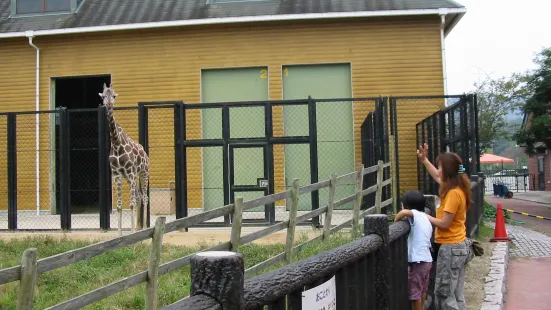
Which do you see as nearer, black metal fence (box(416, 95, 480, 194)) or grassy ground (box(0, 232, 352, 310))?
grassy ground (box(0, 232, 352, 310))

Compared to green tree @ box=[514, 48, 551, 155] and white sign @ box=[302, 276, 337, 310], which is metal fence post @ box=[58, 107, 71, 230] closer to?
white sign @ box=[302, 276, 337, 310]

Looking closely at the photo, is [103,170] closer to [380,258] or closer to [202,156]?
[202,156]

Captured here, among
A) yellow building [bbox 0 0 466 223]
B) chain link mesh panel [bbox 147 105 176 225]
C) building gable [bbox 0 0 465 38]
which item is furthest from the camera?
building gable [bbox 0 0 465 38]

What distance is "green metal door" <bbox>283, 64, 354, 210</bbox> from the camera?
14328 mm

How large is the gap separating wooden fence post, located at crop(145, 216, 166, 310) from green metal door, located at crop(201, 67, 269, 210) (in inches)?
304

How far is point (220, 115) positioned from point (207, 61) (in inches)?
73.8

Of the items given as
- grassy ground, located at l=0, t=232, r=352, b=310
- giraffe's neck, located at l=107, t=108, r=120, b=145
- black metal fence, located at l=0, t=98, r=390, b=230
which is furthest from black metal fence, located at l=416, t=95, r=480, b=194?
giraffe's neck, located at l=107, t=108, r=120, b=145

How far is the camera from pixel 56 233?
11.3 metres

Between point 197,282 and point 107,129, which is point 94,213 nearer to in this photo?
point 107,129

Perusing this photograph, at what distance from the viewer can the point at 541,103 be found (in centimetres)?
2220

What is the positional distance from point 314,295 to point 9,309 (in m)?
5.88

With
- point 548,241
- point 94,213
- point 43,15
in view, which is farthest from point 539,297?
point 43,15

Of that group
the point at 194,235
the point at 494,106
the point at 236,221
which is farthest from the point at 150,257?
the point at 494,106

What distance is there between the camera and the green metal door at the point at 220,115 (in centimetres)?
1442
